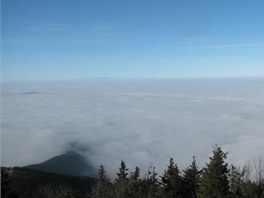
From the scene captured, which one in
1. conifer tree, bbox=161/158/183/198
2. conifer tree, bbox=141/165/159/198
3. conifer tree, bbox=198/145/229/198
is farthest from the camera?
conifer tree, bbox=161/158/183/198

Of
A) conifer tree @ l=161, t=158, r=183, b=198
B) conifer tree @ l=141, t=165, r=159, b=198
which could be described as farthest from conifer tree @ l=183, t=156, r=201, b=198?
conifer tree @ l=141, t=165, r=159, b=198

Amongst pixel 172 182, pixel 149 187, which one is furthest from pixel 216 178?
pixel 149 187

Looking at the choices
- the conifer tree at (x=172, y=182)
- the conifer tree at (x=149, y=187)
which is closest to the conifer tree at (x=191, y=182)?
the conifer tree at (x=172, y=182)

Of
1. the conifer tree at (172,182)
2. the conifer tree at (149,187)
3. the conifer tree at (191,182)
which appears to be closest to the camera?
the conifer tree at (149,187)

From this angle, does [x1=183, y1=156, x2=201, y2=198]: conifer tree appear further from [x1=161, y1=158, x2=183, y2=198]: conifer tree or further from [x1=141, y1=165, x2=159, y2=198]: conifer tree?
[x1=141, y1=165, x2=159, y2=198]: conifer tree

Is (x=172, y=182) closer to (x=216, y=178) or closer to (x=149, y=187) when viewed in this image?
(x=216, y=178)

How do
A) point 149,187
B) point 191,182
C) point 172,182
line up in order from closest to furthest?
1. point 149,187
2. point 172,182
3. point 191,182

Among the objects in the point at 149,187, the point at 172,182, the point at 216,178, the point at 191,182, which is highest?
the point at 149,187

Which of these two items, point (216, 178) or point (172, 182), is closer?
point (216, 178)

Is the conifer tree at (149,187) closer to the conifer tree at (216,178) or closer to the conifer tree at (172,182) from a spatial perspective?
the conifer tree at (172,182)

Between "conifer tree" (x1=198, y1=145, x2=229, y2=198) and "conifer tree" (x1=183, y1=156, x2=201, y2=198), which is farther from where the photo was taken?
"conifer tree" (x1=183, y1=156, x2=201, y2=198)

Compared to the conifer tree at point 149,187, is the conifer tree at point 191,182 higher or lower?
lower

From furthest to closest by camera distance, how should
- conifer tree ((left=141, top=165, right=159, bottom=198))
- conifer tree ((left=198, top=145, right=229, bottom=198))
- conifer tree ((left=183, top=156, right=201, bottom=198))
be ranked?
conifer tree ((left=183, top=156, right=201, bottom=198)), conifer tree ((left=198, top=145, right=229, bottom=198)), conifer tree ((left=141, top=165, right=159, bottom=198))
